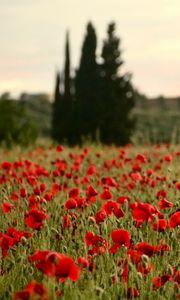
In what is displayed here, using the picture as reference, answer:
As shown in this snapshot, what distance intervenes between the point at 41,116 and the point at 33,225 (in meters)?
45.8

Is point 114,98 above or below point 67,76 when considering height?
below

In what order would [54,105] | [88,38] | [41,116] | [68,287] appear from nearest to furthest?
[68,287]
[88,38]
[54,105]
[41,116]

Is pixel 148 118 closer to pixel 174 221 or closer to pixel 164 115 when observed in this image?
pixel 164 115

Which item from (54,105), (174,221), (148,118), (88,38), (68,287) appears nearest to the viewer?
(68,287)

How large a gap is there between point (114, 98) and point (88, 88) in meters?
2.01

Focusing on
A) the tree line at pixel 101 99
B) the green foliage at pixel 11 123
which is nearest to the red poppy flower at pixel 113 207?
the green foliage at pixel 11 123

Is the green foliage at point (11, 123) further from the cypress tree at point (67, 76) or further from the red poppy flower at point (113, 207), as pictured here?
the red poppy flower at point (113, 207)

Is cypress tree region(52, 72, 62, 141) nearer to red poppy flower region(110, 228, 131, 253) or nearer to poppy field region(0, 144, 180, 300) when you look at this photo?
poppy field region(0, 144, 180, 300)

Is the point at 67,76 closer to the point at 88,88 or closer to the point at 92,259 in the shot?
the point at 88,88

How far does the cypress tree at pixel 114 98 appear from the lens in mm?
22500

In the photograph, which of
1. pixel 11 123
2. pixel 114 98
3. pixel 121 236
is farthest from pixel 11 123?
pixel 121 236

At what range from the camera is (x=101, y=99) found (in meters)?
23.2

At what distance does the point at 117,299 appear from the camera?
8.96 feet

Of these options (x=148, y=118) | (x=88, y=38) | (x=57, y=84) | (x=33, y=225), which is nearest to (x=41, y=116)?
(x=148, y=118)
